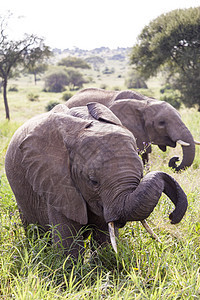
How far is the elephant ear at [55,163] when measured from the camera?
248 centimetres

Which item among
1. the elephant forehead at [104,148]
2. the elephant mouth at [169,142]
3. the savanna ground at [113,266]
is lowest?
the savanna ground at [113,266]

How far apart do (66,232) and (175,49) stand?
52.3 feet

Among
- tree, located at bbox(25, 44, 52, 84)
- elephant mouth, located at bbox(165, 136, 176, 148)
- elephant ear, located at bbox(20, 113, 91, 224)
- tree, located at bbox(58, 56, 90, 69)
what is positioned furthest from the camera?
tree, located at bbox(58, 56, 90, 69)

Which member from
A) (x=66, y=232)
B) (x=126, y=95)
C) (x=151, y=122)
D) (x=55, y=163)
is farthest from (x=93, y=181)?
(x=126, y=95)

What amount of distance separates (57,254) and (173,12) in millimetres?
17341

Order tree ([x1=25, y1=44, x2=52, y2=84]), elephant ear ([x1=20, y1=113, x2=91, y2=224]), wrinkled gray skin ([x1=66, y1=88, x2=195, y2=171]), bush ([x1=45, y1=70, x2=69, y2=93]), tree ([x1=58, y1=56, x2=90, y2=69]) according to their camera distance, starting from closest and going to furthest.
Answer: elephant ear ([x1=20, y1=113, x2=91, y2=224]) → wrinkled gray skin ([x1=66, y1=88, x2=195, y2=171]) → tree ([x1=25, y1=44, x2=52, y2=84]) → bush ([x1=45, y1=70, x2=69, y2=93]) → tree ([x1=58, y1=56, x2=90, y2=69])

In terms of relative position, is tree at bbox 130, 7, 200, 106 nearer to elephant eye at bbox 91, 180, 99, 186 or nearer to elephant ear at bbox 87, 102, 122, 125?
elephant ear at bbox 87, 102, 122, 125

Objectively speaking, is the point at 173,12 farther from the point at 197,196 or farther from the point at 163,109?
the point at 197,196

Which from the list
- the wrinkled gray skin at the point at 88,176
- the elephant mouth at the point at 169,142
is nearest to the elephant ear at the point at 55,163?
the wrinkled gray skin at the point at 88,176

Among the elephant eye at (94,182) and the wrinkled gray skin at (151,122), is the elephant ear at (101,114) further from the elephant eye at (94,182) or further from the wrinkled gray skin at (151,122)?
the wrinkled gray skin at (151,122)

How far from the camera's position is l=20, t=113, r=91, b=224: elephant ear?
2484 mm

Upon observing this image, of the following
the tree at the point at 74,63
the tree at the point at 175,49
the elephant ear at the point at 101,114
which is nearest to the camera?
the elephant ear at the point at 101,114

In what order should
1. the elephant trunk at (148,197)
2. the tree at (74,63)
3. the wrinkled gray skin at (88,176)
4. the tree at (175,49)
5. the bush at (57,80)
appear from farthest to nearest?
the tree at (74,63)
the bush at (57,80)
the tree at (175,49)
the wrinkled gray skin at (88,176)
the elephant trunk at (148,197)

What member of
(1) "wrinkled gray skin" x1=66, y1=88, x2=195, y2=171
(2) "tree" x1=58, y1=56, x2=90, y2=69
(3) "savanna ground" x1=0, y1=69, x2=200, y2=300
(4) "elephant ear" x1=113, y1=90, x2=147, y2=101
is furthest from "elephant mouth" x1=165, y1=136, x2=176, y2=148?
(2) "tree" x1=58, y1=56, x2=90, y2=69
